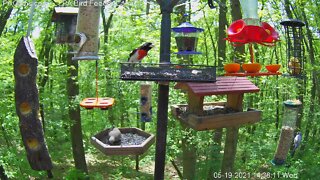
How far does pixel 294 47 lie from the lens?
18.7 ft

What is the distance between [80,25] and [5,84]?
516 centimetres

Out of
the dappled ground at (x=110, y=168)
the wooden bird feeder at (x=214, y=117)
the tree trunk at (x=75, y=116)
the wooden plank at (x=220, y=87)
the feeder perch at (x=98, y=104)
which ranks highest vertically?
the wooden plank at (x=220, y=87)

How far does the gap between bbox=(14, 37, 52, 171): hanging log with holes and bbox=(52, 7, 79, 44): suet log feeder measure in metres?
1.65

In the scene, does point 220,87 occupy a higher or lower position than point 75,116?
higher

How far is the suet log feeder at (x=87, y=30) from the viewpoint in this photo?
3949 millimetres

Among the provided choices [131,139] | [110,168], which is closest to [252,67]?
[131,139]

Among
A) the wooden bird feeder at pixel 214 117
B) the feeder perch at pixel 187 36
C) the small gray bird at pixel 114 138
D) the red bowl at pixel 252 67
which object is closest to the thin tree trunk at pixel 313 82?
the wooden bird feeder at pixel 214 117

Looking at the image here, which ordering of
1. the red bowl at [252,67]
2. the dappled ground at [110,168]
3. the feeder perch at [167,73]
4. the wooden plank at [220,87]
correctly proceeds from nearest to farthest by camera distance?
the feeder perch at [167,73]
the red bowl at [252,67]
the wooden plank at [220,87]
the dappled ground at [110,168]

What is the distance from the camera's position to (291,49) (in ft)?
18.9

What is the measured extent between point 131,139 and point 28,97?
171 cm

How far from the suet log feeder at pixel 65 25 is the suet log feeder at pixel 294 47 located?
3246 millimetres

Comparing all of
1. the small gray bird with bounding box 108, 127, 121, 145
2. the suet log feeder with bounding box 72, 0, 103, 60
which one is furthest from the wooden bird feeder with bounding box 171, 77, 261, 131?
the suet log feeder with bounding box 72, 0, 103, 60

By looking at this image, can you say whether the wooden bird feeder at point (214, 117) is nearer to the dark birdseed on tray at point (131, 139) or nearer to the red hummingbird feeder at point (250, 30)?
the dark birdseed on tray at point (131, 139)

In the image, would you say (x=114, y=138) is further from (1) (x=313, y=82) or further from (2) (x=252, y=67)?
(1) (x=313, y=82)
